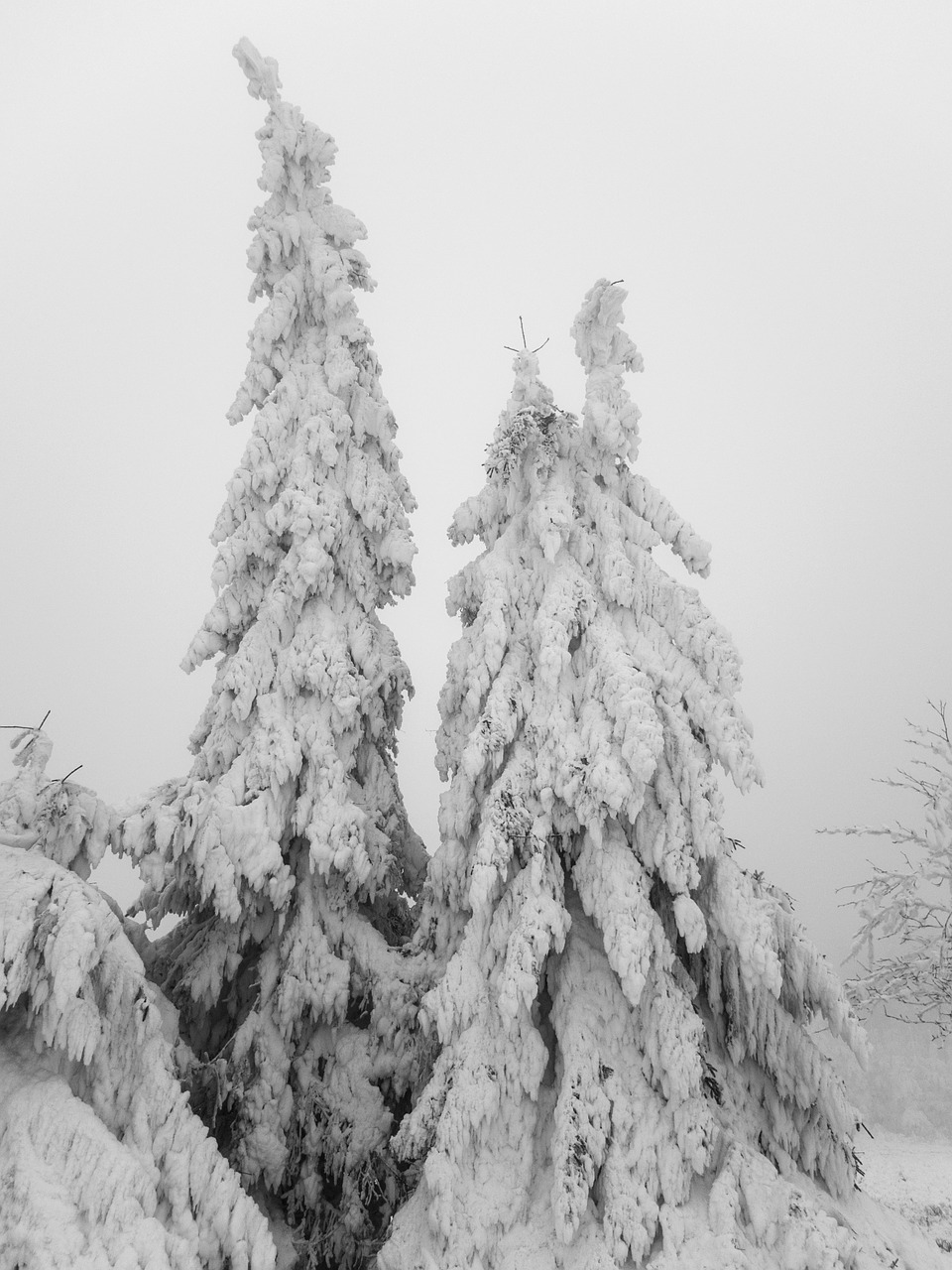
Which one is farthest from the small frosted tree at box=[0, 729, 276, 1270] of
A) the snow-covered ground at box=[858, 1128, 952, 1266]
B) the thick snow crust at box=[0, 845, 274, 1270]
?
the snow-covered ground at box=[858, 1128, 952, 1266]

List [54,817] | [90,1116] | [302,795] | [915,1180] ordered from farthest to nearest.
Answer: [915,1180], [302,795], [54,817], [90,1116]

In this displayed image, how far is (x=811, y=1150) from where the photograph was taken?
7.70m

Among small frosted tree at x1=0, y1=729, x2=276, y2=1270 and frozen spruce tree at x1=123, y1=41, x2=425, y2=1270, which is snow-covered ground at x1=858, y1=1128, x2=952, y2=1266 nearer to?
frozen spruce tree at x1=123, y1=41, x2=425, y2=1270

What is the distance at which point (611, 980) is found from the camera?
8195 millimetres

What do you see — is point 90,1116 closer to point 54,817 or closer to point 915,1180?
point 54,817

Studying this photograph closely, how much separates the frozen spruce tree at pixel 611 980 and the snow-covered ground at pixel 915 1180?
342cm

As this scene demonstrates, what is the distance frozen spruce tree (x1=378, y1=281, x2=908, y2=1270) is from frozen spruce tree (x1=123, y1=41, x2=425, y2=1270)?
3.94ft

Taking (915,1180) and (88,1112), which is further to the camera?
(915,1180)

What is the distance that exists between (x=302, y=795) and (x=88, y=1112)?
13.5 feet

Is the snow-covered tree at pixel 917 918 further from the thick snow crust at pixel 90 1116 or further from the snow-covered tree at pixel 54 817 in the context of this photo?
the snow-covered tree at pixel 54 817

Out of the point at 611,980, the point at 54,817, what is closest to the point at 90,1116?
the point at 54,817

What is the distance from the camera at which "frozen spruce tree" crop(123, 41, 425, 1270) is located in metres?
8.69

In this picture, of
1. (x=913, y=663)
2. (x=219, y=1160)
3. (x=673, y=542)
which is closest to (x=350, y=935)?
(x=219, y=1160)

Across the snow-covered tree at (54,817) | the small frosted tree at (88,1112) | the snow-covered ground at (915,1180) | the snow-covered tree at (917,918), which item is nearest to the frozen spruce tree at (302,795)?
the snow-covered tree at (54,817)
